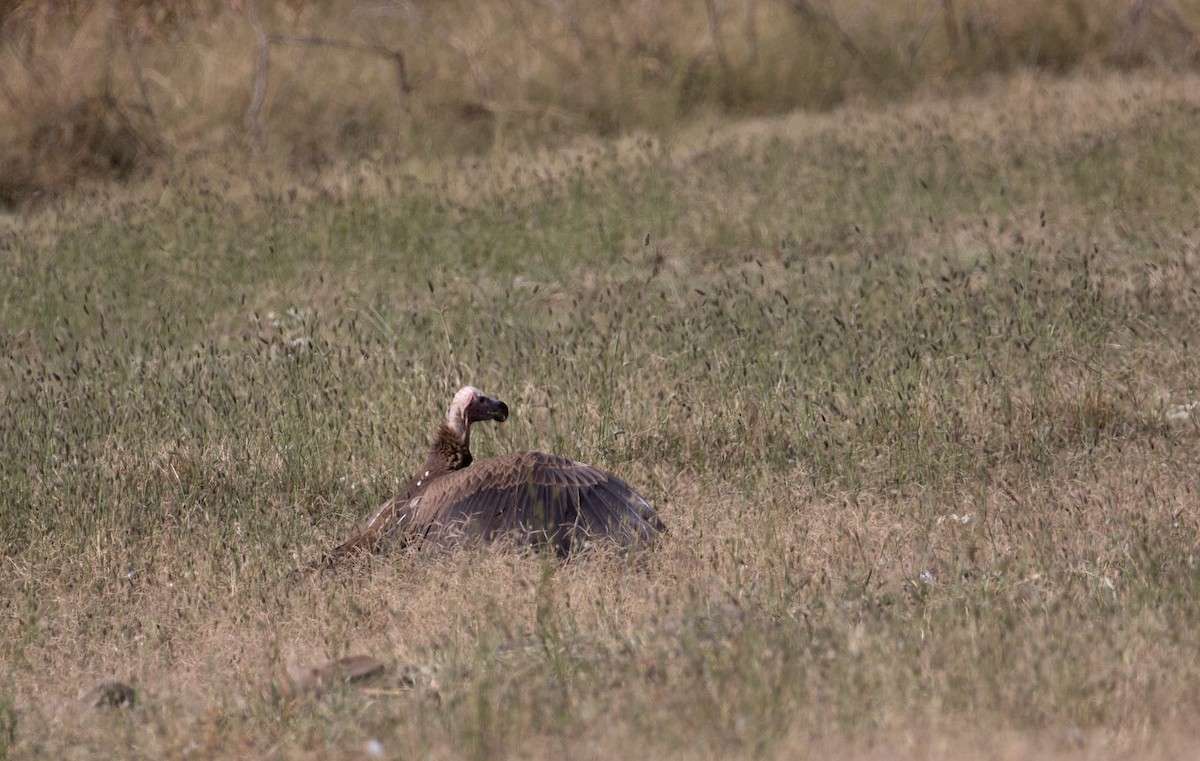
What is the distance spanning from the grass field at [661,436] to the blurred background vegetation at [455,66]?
678 mm

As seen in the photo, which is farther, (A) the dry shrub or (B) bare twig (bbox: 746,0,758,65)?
(B) bare twig (bbox: 746,0,758,65)

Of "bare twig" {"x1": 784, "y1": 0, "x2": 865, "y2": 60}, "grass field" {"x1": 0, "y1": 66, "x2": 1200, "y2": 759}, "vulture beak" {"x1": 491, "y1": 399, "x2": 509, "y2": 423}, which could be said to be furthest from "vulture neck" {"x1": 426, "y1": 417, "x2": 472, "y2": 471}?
"bare twig" {"x1": 784, "y1": 0, "x2": 865, "y2": 60}

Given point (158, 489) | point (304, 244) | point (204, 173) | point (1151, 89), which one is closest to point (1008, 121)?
point (1151, 89)

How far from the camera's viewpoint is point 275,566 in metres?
5.79

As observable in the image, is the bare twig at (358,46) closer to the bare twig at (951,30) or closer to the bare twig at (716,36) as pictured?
the bare twig at (716,36)

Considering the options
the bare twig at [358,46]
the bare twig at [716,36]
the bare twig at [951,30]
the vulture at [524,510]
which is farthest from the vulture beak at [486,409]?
the bare twig at [951,30]

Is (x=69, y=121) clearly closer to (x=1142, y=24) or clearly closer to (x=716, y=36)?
(x=716, y=36)

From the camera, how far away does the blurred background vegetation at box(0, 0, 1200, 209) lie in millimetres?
12875

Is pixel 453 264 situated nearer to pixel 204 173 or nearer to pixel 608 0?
pixel 204 173

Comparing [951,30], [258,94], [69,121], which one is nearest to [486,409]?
[258,94]

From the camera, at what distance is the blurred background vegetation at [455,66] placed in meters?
12.9

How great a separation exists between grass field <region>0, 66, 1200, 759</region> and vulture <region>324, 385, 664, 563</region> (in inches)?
6.0

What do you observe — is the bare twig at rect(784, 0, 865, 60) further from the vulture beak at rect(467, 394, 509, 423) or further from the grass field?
the vulture beak at rect(467, 394, 509, 423)

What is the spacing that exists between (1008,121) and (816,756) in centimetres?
923
